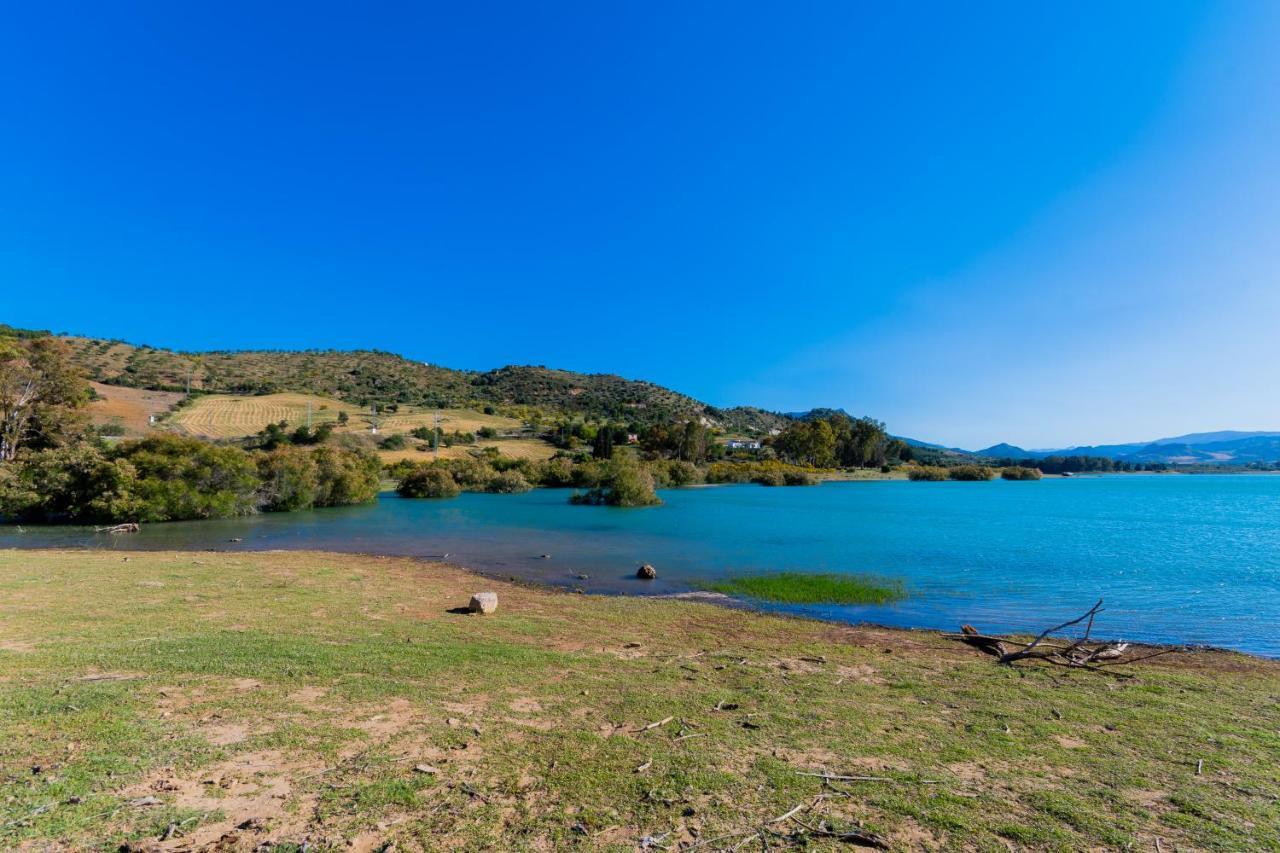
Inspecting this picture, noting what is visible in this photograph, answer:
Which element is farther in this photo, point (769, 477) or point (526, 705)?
point (769, 477)

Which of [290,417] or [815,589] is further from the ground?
[290,417]

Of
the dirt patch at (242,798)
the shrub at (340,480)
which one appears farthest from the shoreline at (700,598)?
the shrub at (340,480)

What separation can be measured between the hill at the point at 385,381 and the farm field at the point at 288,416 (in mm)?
8670

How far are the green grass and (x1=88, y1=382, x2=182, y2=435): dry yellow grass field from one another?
5979cm

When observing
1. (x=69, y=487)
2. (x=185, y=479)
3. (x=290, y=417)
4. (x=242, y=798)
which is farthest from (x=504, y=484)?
(x=242, y=798)

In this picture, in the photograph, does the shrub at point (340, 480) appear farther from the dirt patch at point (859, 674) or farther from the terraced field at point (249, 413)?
the dirt patch at point (859, 674)

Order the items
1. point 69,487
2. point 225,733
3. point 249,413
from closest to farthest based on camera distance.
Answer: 1. point 225,733
2. point 69,487
3. point 249,413

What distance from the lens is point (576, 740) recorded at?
6.38 meters

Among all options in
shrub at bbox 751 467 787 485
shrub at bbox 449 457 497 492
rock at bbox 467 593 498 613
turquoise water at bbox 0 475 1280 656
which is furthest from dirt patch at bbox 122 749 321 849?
shrub at bbox 751 467 787 485

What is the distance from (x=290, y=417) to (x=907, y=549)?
8246 cm

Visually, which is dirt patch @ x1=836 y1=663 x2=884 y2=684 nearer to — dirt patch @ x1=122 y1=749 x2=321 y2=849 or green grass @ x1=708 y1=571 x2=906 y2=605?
green grass @ x1=708 y1=571 x2=906 y2=605

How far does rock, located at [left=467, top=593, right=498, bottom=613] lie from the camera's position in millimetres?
13930

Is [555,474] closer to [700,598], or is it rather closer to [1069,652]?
[700,598]

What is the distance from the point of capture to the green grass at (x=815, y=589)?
61.2 feet
